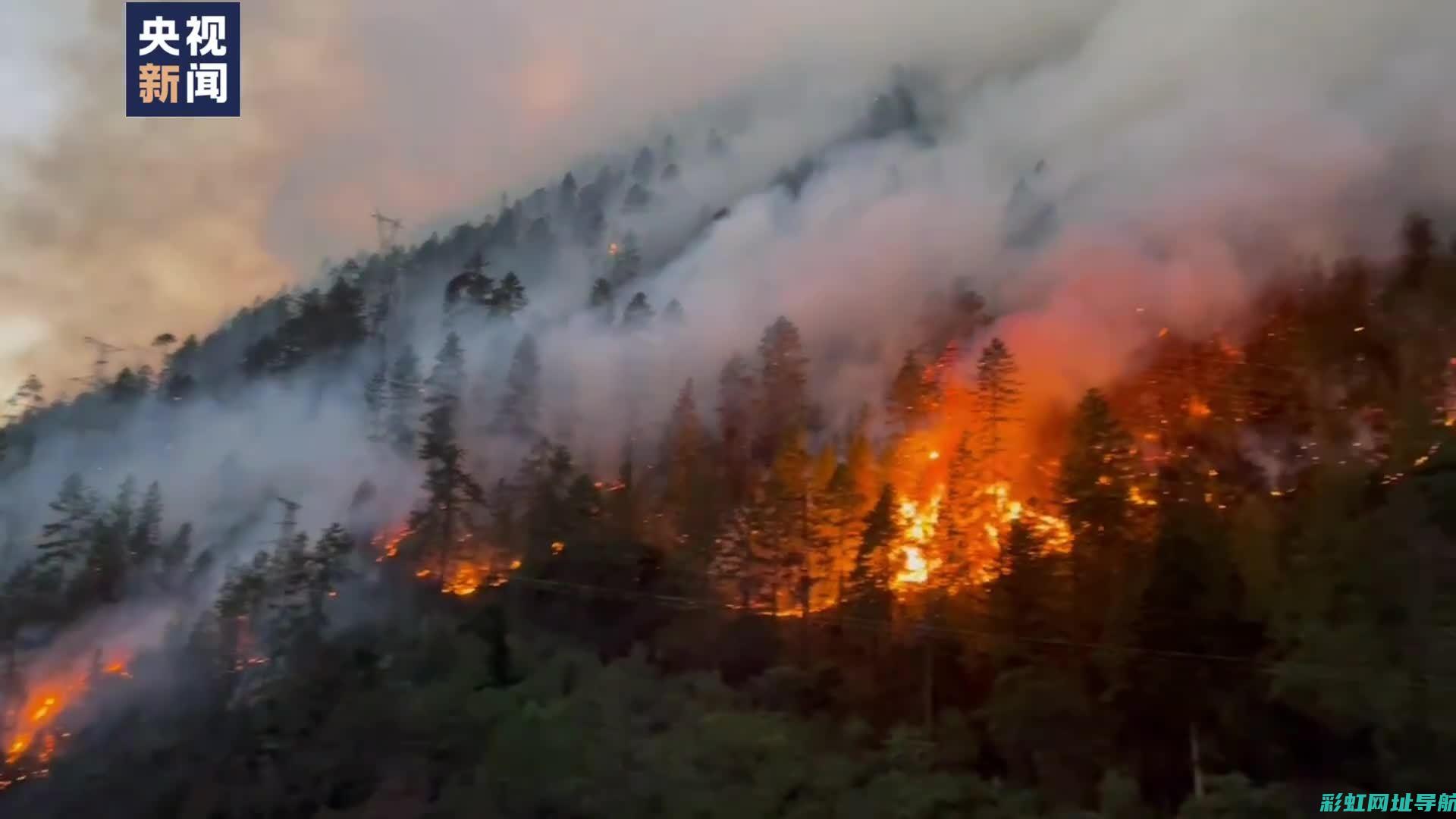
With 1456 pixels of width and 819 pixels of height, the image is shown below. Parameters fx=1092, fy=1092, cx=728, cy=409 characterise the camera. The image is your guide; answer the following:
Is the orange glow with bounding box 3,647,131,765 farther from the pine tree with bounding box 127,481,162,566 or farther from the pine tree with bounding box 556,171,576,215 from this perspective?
the pine tree with bounding box 556,171,576,215

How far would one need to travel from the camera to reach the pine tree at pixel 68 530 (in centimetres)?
3147

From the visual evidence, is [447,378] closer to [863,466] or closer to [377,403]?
[377,403]

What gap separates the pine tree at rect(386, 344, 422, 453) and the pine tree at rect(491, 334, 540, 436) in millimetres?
3331

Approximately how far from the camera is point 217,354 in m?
47.3

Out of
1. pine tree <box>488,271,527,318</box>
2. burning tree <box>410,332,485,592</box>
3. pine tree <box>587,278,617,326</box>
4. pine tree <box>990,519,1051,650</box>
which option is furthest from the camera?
pine tree <box>587,278,617,326</box>

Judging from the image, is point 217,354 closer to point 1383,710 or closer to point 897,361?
point 897,361

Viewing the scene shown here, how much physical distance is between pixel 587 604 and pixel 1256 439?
38.4 ft

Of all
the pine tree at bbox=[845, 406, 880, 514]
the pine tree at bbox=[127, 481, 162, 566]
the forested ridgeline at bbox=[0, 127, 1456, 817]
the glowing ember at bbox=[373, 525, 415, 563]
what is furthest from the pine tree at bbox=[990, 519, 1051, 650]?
the pine tree at bbox=[127, 481, 162, 566]

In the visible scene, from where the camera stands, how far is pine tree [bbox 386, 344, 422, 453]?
3138 cm

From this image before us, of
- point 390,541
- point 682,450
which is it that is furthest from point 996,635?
point 390,541

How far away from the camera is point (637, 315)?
39.3 m

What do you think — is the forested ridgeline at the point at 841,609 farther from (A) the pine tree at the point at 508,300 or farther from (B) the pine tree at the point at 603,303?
(B) the pine tree at the point at 603,303

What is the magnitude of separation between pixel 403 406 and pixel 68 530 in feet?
35.3

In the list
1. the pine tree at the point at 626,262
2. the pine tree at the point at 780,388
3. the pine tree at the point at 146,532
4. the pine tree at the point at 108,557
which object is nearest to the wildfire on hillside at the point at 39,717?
the pine tree at the point at 108,557
